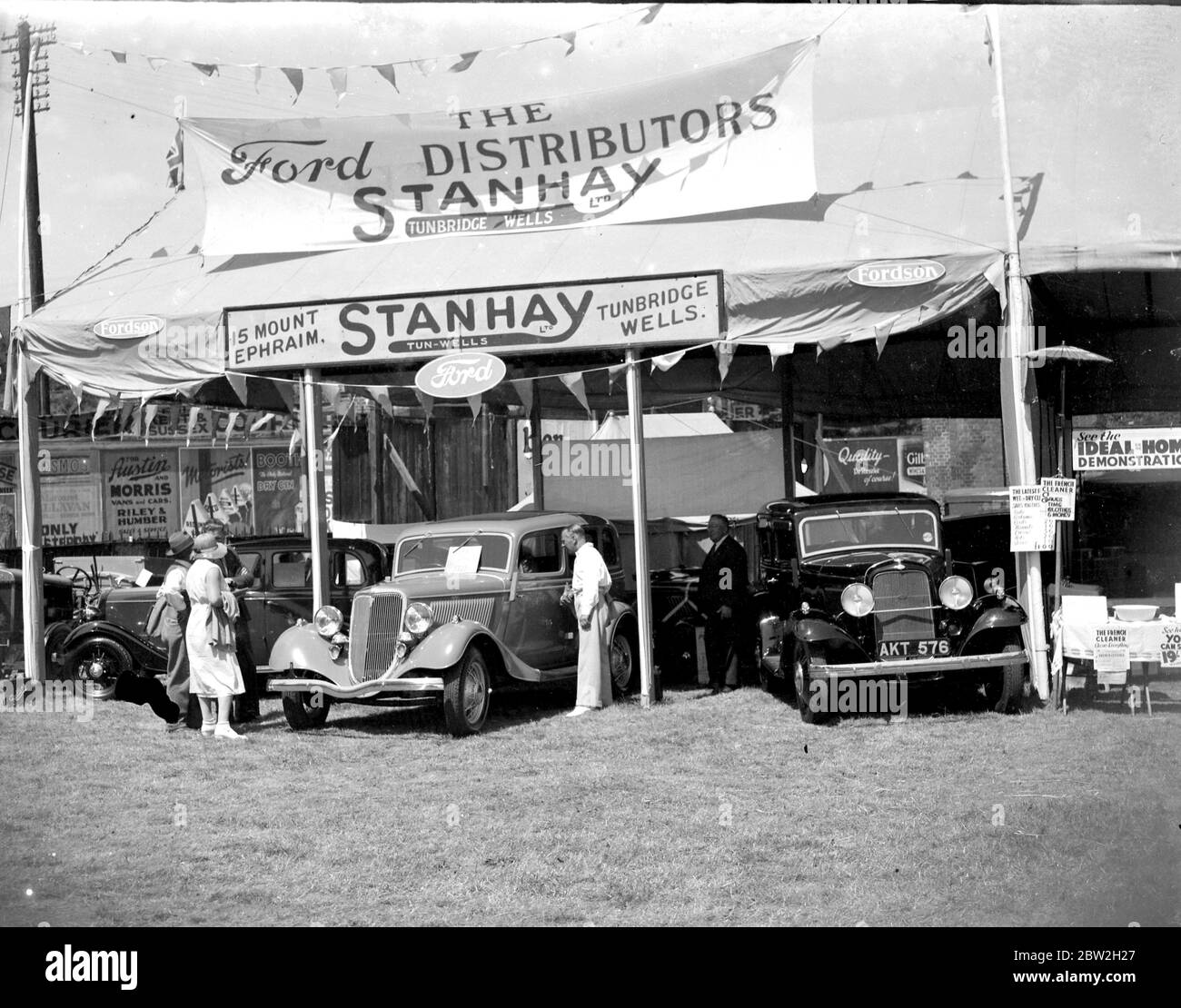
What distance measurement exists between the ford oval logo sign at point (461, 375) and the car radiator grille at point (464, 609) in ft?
5.47

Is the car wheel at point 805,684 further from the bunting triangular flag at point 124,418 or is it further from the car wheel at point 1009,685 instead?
the bunting triangular flag at point 124,418

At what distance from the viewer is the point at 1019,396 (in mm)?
9609

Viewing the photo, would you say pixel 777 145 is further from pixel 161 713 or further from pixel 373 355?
pixel 161 713

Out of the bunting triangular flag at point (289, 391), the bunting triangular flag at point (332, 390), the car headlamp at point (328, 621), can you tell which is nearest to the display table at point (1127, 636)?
the car headlamp at point (328, 621)

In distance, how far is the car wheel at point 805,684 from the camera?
9.33 metres

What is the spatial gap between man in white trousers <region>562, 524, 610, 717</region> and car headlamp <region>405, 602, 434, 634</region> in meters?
1.30

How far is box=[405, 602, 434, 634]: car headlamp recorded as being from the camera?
9.55 metres

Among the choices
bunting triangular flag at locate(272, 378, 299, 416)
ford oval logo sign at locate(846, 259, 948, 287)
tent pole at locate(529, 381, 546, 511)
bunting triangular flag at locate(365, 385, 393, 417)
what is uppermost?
ford oval logo sign at locate(846, 259, 948, 287)

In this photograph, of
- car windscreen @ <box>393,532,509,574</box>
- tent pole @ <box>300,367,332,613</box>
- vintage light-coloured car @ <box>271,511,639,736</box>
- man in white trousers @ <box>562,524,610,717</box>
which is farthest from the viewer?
tent pole @ <box>300,367,332,613</box>

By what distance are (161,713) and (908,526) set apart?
6230mm

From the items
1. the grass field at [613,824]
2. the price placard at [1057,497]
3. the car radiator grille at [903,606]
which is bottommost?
the grass field at [613,824]

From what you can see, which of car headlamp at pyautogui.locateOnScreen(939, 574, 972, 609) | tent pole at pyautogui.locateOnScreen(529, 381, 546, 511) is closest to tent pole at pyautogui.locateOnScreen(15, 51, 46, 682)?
tent pole at pyautogui.locateOnScreen(529, 381, 546, 511)

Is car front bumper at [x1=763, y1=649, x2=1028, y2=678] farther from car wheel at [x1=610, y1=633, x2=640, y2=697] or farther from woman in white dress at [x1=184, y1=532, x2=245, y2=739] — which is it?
woman in white dress at [x1=184, y1=532, x2=245, y2=739]
